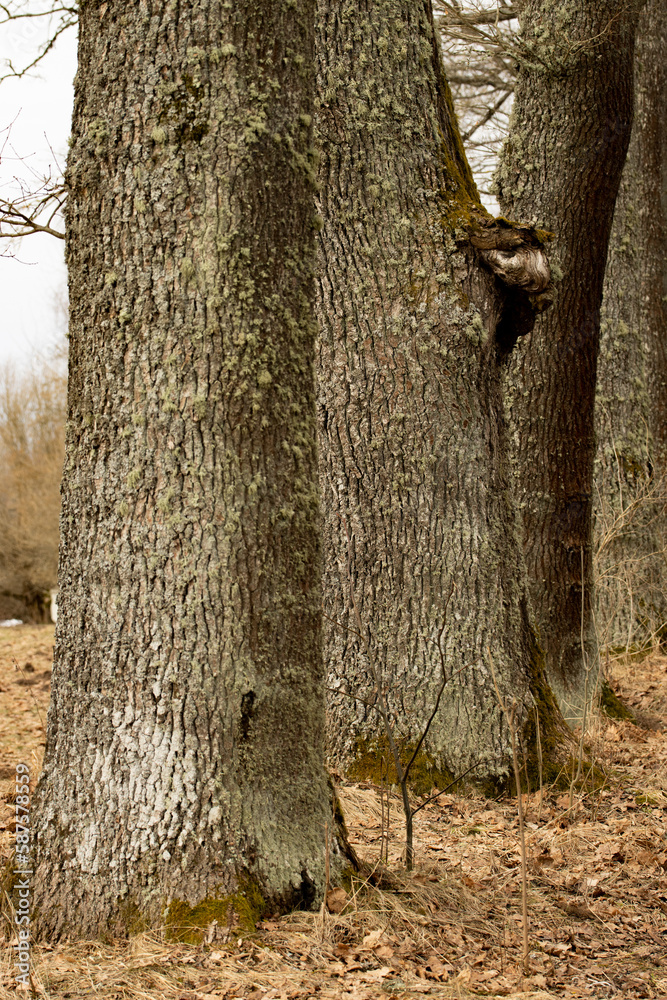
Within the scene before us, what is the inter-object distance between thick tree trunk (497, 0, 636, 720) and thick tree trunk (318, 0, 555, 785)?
3.65 ft

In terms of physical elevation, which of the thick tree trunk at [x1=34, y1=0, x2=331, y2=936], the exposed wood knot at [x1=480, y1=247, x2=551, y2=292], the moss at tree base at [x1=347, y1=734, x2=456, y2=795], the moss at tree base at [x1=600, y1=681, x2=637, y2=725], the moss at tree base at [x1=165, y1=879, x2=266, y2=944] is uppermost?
the exposed wood knot at [x1=480, y1=247, x2=551, y2=292]

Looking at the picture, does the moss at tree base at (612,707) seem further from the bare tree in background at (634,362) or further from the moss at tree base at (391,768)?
the moss at tree base at (391,768)

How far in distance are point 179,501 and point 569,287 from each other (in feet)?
12.6

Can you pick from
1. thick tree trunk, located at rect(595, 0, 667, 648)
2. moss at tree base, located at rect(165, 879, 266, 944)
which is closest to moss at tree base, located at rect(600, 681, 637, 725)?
thick tree trunk, located at rect(595, 0, 667, 648)

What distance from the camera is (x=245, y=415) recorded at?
2.59 m

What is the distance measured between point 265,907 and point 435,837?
1363mm

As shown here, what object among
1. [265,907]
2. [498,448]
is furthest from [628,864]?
[498,448]

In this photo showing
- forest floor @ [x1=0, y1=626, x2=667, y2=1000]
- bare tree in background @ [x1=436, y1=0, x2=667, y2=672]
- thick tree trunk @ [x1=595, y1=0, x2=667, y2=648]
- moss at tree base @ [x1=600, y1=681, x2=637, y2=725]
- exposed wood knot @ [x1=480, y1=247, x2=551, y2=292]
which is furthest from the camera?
thick tree trunk @ [x1=595, y1=0, x2=667, y2=648]

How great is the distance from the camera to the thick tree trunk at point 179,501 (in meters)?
2.48

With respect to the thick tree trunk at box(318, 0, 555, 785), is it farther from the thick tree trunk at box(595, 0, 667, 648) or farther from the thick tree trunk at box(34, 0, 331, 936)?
the thick tree trunk at box(595, 0, 667, 648)

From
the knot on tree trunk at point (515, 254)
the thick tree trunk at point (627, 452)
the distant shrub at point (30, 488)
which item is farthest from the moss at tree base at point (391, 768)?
the distant shrub at point (30, 488)

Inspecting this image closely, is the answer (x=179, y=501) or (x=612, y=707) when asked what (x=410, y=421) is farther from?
(x=612, y=707)

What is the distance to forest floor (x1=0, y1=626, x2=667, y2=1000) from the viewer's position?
230cm

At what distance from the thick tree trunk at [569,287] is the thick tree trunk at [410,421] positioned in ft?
3.65
